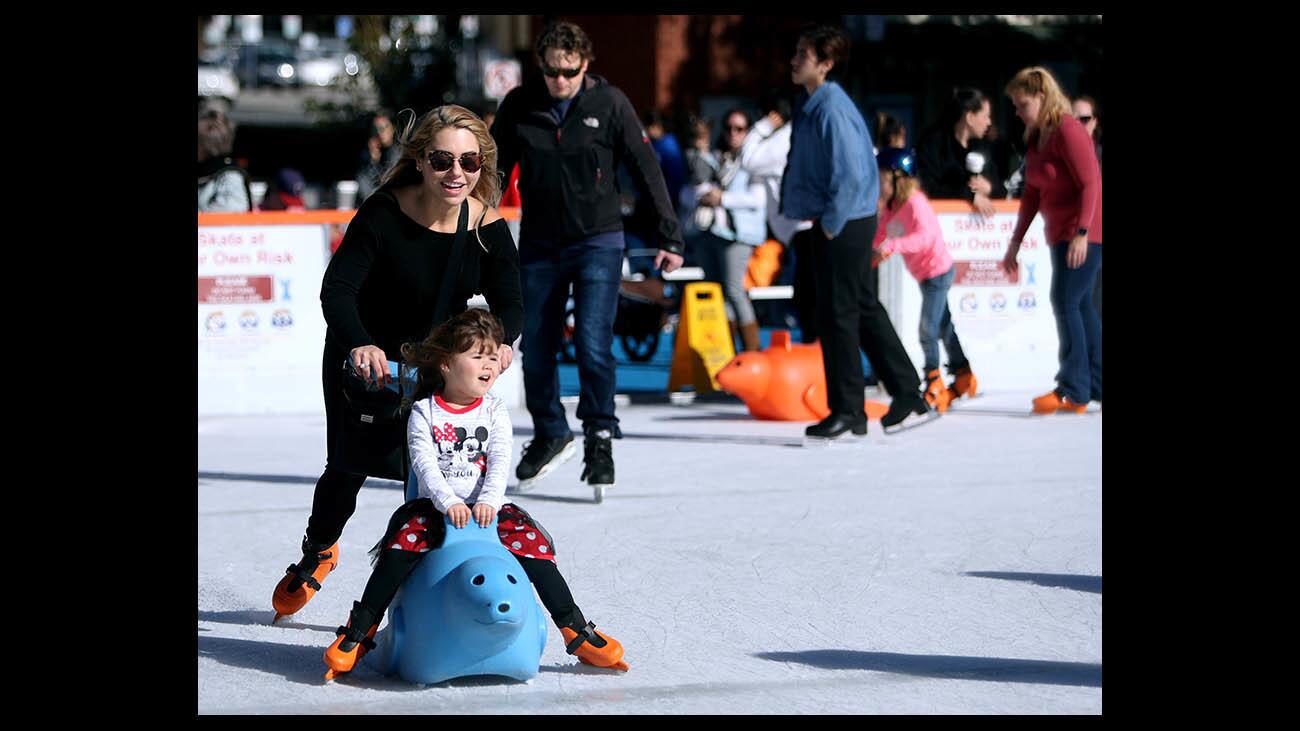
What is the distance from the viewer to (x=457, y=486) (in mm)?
5027

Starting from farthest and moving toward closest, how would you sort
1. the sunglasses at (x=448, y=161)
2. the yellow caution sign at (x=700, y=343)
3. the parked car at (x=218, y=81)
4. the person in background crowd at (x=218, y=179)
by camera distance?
the parked car at (x=218, y=81)
the yellow caution sign at (x=700, y=343)
the person in background crowd at (x=218, y=179)
the sunglasses at (x=448, y=161)

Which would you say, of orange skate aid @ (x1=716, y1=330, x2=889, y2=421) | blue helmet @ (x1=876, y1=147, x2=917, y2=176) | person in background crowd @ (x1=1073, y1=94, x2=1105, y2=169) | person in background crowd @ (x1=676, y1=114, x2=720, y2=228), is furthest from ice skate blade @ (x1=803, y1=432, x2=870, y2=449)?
person in background crowd @ (x1=676, y1=114, x2=720, y2=228)

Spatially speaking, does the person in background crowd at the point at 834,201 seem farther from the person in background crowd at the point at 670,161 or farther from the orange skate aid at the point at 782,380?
the person in background crowd at the point at 670,161

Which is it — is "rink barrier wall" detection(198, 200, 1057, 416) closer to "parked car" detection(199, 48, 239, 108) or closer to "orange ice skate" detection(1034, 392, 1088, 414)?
"orange ice skate" detection(1034, 392, 1088, 414)

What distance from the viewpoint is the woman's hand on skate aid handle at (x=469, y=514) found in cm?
495

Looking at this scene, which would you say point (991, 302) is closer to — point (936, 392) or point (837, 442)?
point (936, 392)

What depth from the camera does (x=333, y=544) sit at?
5.93 meters

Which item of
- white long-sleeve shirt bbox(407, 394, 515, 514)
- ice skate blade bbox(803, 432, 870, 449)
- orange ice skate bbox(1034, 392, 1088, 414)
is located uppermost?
white long-sleeve shirt bbox(407, 394, 515, 514)

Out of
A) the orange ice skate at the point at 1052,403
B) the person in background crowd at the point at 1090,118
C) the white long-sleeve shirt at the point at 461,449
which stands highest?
the person in background crowd at the point at 1090,118

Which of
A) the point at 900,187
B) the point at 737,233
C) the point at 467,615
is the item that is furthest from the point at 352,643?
the point at 737,233

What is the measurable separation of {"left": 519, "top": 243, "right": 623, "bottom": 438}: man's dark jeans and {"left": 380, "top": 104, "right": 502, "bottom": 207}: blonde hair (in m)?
2.56

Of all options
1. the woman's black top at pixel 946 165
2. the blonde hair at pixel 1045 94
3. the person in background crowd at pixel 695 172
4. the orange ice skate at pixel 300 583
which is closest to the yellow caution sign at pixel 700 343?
the woman's black top at pixel 946 165

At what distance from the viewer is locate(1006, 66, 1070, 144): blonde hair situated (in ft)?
35.2
